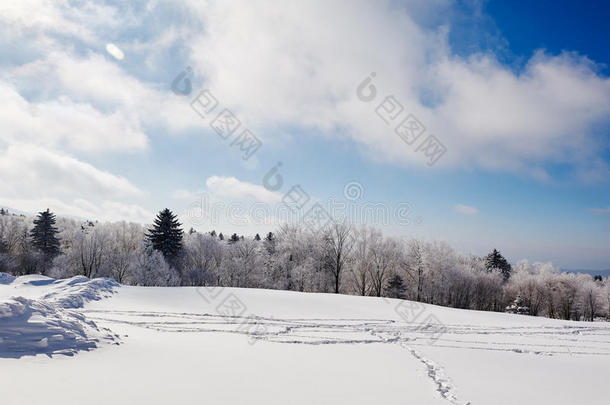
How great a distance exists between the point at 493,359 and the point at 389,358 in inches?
146

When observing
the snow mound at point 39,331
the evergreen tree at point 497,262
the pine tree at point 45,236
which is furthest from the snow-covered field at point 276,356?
the evergreen tree at point 497,262

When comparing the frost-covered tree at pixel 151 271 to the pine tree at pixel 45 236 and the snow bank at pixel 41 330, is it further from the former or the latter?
the snow bank at pixel 41 330

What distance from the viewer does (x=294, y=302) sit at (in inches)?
709

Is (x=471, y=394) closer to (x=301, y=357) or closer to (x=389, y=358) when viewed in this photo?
(x=389, y=358)

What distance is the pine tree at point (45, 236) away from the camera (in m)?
38.1

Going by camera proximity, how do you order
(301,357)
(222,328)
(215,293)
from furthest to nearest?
(215,293) < (222,328) < (301,357)

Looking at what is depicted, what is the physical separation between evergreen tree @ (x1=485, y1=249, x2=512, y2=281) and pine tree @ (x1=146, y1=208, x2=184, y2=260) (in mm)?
47745

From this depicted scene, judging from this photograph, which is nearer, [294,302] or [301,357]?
[301,357]

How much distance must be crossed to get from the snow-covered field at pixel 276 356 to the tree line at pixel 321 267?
65.4ft

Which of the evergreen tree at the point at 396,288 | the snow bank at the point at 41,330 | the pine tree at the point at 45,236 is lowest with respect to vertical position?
the evergreen tree at the point at 396,288

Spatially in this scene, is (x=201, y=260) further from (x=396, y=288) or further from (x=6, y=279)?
(x=396, y=288)

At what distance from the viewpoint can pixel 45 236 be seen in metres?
38.4

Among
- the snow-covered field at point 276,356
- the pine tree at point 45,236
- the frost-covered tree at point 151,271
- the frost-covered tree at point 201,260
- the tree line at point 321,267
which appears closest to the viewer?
the snow-covered field at point 276,356

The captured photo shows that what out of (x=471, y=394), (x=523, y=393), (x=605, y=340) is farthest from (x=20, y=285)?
(x=605, y=340)
